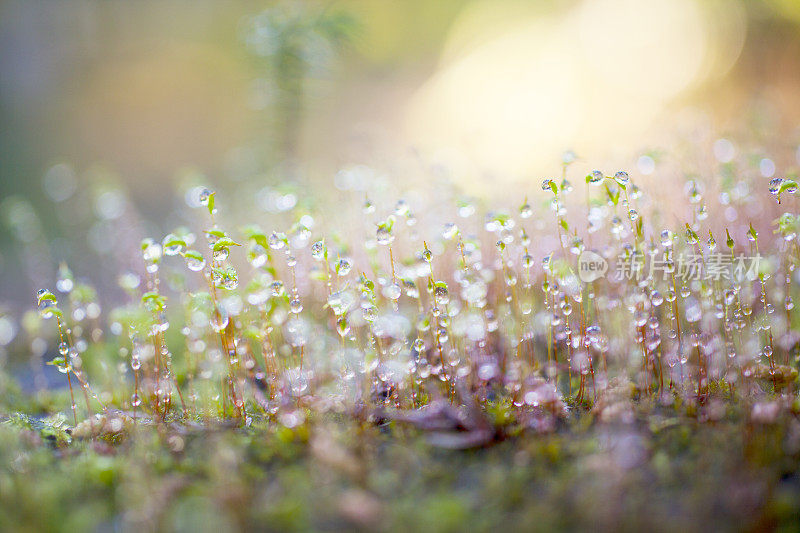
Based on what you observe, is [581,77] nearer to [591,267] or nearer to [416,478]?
[591,267]

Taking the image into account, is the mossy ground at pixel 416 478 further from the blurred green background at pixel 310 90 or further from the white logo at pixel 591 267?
the blurred green background at pixel 310 90

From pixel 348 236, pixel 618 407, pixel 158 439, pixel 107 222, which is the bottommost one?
pixel 618 407

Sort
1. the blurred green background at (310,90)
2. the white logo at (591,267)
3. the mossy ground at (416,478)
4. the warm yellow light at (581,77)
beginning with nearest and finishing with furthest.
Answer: the mossy ground at (416,478) → the white logo at (591,267) → the blurred green background at (310,90) → the warm yellow light at (581,77)

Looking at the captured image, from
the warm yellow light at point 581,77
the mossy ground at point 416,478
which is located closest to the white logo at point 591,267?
the mossy ground at point 416,478

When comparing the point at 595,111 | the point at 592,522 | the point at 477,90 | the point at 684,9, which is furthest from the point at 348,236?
the point at 684,9

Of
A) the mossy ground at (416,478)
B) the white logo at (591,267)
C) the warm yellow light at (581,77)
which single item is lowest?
the mossy ground at (416,478)

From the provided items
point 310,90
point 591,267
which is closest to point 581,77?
point 310,90

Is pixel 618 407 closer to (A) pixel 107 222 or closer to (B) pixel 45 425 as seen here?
(B) pixel 45 425
